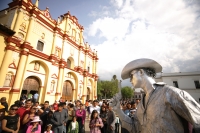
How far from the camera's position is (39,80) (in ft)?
37.5

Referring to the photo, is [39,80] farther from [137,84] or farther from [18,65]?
[137,84]

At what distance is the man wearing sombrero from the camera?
95 cm

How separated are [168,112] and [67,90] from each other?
15.2m

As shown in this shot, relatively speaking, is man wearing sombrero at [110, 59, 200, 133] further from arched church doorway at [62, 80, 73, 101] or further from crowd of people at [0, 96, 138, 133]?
arched church doorway at [62, 80, 73, 101]

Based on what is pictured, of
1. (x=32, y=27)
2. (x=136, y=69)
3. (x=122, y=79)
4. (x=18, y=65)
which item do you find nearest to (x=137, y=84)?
(x=136, y=69)

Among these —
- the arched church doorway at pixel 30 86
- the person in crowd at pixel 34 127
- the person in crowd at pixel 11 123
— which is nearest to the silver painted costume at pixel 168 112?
the person in crowd at pixel 34 127

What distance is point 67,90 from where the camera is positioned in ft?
48.9

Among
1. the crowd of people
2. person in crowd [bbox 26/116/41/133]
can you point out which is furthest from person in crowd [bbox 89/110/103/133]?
person in crowd [bbox 26/116/41/133]

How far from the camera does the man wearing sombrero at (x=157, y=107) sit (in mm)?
→ 946

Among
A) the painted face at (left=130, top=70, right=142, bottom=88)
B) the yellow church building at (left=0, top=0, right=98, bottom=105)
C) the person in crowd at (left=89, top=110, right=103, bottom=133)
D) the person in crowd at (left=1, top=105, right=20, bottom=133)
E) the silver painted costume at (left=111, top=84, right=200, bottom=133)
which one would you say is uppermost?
the yellow church building at (left=0, top=0, right=98, bottom=105)

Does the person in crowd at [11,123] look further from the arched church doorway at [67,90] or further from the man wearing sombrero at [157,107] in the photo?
the arched church doorway at [67,90]

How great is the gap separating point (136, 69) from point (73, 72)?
15085mm

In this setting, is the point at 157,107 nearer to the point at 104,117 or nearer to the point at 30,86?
the point at 104,117

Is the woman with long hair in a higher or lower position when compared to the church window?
lower
